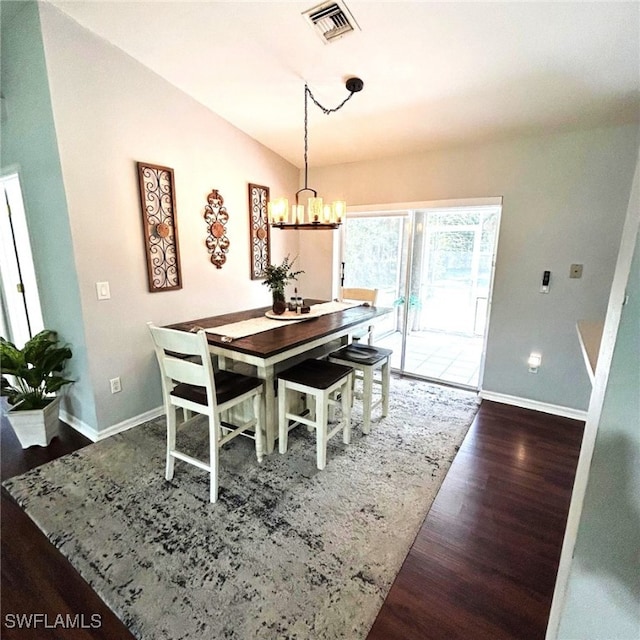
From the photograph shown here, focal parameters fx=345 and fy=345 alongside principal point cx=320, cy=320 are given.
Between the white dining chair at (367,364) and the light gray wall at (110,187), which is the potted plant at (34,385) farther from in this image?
the white dining chair at (367,364)

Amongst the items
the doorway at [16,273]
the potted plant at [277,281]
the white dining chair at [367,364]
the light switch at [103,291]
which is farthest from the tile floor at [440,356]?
the doorway at [16,273]

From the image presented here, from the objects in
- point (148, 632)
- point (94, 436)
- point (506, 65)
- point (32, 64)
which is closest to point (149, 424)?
point (94, 436)

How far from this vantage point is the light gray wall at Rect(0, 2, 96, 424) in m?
2.21

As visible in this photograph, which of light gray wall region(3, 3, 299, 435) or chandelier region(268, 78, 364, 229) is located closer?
light gray wall region(3, 3, 299, 435)

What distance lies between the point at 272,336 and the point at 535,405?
2.63 metres

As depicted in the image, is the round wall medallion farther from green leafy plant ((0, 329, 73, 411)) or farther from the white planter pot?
the white planter pot

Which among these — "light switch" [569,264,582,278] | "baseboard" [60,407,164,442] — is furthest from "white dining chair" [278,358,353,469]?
"light switch" [569,264,582,278]

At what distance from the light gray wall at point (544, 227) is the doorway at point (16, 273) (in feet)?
11.2

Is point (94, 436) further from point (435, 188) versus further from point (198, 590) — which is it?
point (435, 188)

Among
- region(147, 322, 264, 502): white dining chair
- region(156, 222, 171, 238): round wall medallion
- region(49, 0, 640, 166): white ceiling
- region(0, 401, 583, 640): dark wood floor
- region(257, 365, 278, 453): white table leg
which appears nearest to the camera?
region(0, 401, 583, 640): dark wood floor

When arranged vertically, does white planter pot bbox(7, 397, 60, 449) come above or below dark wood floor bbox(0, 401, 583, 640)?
above

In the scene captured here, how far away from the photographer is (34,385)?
8.47 feet

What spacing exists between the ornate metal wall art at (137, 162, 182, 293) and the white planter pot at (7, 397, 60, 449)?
1.19m

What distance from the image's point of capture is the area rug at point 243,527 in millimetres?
1469
